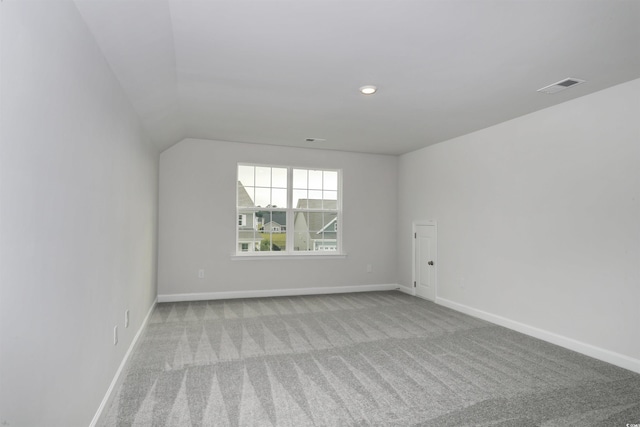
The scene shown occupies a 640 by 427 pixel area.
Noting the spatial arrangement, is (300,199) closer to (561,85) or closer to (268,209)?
(268,209)

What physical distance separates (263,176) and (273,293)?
1979mm

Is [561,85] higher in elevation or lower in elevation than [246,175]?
higher

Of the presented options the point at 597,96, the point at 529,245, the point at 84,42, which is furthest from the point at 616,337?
the point at 84,42

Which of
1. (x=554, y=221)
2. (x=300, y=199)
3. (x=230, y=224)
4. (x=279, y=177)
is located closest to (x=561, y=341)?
(x=554, y=221)

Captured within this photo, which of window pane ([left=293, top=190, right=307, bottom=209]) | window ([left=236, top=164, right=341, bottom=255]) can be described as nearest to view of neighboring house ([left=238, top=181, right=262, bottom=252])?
window ([left=236, top=164, right=341, bottom=255])

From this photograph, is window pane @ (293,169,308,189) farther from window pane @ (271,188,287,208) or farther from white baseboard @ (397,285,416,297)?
white baseboard @ (397,285,416,297)

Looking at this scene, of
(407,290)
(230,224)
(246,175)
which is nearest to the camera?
(230,224)

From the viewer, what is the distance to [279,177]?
6.12 meters

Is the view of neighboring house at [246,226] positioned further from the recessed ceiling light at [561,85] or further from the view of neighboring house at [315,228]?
the recessed ceiling light at [561,85]

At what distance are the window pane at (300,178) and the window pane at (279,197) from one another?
237mm

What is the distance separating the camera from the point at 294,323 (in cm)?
437

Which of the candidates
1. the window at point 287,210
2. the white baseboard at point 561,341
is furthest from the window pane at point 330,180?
the white baseboard at point 561,341

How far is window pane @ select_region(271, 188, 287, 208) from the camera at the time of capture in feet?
20.0

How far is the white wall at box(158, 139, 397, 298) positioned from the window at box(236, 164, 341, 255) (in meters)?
0.17
